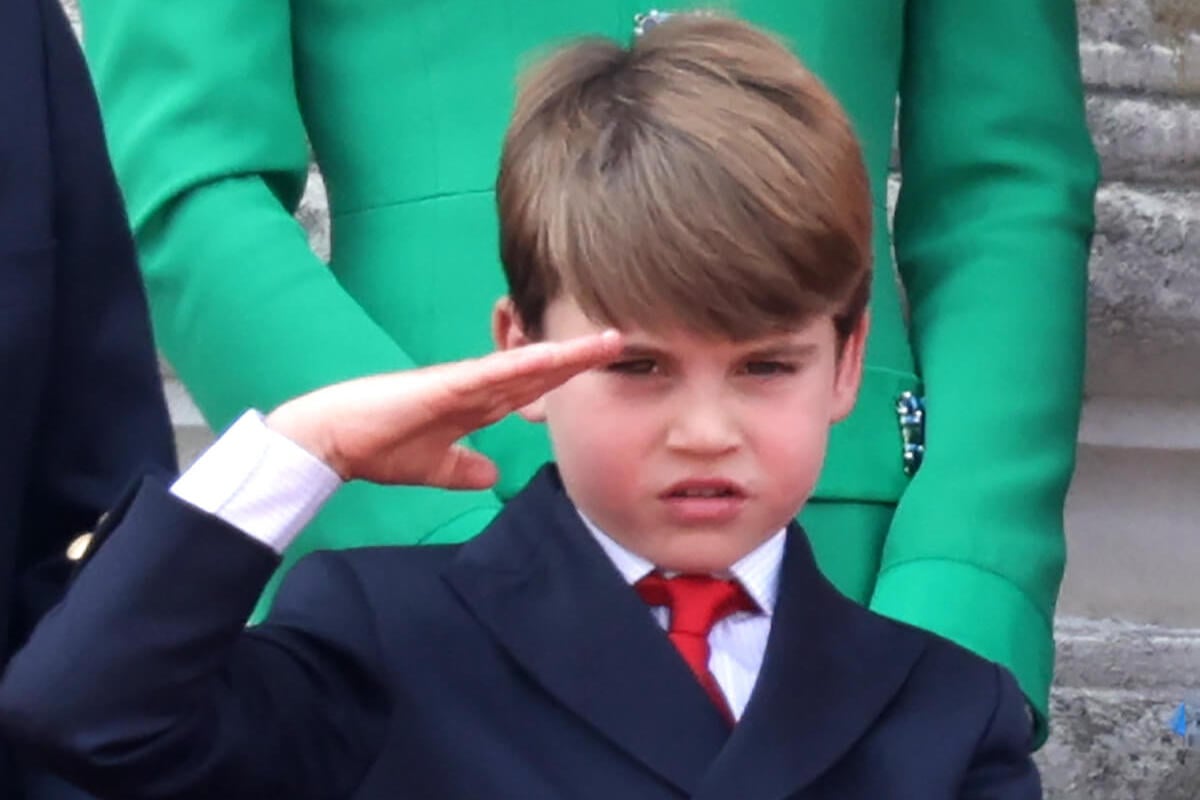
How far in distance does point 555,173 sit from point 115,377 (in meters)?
0.25

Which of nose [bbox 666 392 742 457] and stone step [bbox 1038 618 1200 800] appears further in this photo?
stone step [bbox 1038 618 1200 800]

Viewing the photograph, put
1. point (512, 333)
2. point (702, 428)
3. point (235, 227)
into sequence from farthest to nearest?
point (235, 227)
point (512, 333)
point (702, 428)

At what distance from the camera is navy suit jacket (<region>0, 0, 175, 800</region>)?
3.50 ft

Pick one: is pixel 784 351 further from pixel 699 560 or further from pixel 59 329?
pixel 59 329

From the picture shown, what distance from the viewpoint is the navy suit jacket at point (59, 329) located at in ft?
3.50

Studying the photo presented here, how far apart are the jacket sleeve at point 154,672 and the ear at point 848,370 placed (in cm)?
34

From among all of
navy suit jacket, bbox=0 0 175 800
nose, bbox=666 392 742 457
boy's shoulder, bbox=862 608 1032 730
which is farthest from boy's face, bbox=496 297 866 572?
navy suit jacket, bbox=0 0 175 800

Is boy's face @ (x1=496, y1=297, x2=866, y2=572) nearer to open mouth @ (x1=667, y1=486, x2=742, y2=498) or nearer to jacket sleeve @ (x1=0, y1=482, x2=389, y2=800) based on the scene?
open mouth @ (x1=667, y1=486, x2=742, y2=498)

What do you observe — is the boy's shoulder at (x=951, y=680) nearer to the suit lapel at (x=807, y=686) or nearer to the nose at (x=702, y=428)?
the suit lapel at (x=807, y=686)

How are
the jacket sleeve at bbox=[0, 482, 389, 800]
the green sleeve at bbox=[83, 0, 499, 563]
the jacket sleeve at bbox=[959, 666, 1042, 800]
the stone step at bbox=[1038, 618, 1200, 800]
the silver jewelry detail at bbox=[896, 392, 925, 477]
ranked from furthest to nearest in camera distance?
1. the stone step at bbox=[1038, 618, 1200, 800]
2. the silver jewelry detail at bbox=[896, 392, 925, 477]
3. the green sleeve at bbox=[83, 0, 499, 563]
4. the jacket sleeve at bbox=[959, 666, 1042, 800]
5. the jacket sleeve at bbox=[0, 482, 389, 800]

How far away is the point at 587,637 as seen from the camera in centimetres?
107

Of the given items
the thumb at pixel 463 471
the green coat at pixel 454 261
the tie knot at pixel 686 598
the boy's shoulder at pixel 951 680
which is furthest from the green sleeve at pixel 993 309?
the thumb at pixel 463 471

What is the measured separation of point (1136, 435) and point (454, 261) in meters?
0.98

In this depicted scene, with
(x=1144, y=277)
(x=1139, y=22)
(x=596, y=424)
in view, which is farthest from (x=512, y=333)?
(x=1139, y=22)
